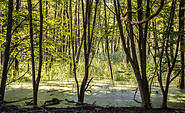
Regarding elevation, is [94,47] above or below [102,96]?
above

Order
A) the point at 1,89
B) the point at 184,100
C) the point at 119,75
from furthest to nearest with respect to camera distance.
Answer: the point at 119,75 → the point at 184,100 → the point at 1,89

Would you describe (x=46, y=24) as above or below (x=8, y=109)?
above

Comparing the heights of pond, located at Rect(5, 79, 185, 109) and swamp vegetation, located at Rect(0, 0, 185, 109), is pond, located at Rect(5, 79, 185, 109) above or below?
below

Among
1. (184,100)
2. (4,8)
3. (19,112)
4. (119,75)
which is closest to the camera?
(19,112)

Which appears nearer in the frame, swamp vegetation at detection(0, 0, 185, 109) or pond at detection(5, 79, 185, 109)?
swamp vegetation at detection(0, 0, 185, 109)

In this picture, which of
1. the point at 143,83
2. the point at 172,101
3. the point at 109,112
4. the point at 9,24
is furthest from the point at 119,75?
the point at 9,24

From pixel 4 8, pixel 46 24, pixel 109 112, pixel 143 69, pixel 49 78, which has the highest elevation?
pixel 4 8

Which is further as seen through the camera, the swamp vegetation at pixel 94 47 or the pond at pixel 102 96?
the pond at pixel 102 96

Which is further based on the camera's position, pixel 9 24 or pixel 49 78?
pixel 49 78

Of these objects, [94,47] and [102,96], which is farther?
[94,47]

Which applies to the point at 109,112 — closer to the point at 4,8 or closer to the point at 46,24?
the point at 46,24

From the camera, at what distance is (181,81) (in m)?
4.44

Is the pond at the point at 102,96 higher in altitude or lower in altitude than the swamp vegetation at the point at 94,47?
lower

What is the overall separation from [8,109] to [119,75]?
4.86 metres
